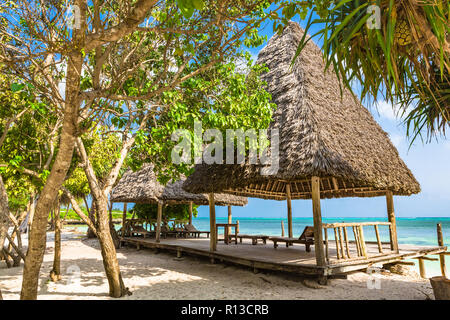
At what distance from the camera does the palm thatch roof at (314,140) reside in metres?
5.92

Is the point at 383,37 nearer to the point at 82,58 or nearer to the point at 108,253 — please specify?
the point at 82,58

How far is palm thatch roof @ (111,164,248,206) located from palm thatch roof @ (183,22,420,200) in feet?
12.9

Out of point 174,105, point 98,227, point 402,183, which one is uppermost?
point 174,105

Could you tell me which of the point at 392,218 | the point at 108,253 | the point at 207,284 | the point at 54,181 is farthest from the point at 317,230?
the point at 54,181

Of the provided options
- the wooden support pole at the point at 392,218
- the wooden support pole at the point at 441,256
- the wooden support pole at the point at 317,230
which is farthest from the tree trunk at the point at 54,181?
the wooden support pole at the point at 441,256

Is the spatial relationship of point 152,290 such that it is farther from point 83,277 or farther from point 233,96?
point 233,96

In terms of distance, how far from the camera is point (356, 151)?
21.6 feet

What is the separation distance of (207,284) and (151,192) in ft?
20.8

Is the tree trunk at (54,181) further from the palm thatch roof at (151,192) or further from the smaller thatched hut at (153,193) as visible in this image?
the palm thatch roof at (151,192)

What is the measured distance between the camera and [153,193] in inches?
468

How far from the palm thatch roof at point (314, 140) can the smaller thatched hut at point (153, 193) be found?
3.95 meters

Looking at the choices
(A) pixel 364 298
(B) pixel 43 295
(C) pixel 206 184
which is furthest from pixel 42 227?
(A) pixel 364 298

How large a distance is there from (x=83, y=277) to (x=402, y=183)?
7898 mm
